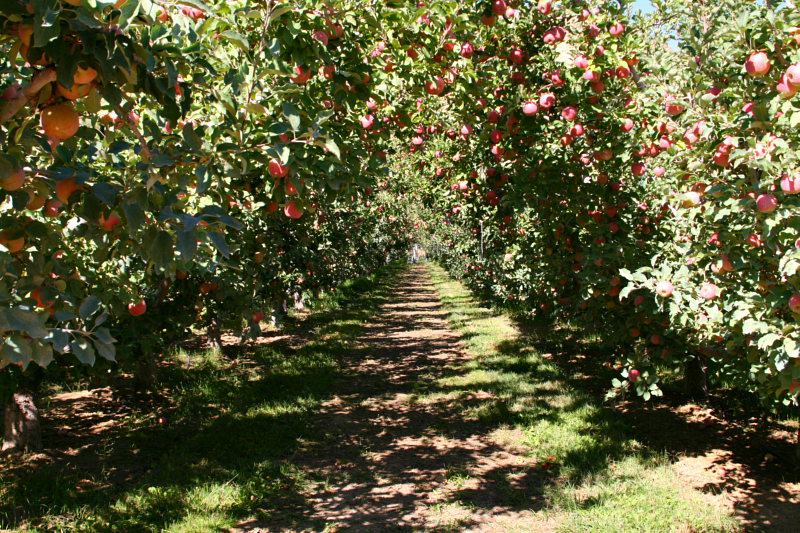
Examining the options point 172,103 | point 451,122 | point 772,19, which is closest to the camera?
point 172,103

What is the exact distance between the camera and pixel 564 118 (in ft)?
13.7

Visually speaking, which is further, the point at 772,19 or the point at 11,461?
the point at 11,461

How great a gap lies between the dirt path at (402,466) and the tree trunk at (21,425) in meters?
2.39

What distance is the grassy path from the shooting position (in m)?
3.52

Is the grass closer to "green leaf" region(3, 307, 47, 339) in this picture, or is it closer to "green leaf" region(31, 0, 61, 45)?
"green leaf" region(3, 307, 47, 339)

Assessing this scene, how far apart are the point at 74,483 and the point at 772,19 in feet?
17.3

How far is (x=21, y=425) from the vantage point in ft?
15.3

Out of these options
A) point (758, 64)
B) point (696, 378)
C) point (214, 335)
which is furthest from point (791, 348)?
point (214, 335)

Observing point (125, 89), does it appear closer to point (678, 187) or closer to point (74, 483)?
point (678, 187)

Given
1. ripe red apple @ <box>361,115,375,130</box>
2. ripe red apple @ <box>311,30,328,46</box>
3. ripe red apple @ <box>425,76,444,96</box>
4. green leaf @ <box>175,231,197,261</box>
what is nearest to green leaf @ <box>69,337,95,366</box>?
green leaf @ <box>175,231,197,261</box>

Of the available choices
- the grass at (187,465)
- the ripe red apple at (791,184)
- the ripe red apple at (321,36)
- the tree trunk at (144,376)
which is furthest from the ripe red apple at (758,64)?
the tree trunk at (144,376)

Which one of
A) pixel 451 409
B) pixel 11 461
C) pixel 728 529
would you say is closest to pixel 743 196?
pixel 728 529

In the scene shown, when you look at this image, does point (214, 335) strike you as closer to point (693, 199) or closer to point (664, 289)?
point (664, 289)

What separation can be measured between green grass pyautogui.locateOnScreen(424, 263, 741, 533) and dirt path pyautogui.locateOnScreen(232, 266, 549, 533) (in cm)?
21
